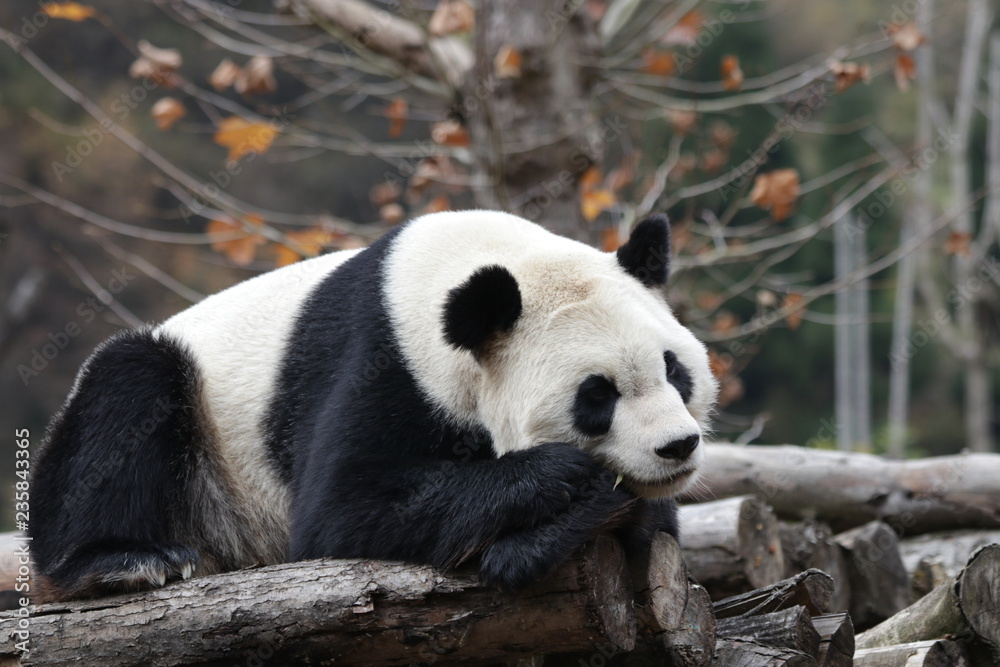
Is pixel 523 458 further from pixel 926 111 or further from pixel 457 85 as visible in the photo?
pixel 926 111

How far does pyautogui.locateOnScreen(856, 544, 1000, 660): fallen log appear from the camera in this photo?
314 centimetres

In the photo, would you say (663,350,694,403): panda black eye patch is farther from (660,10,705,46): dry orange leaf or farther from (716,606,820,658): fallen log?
(660,10,705,46): dry orange leaf

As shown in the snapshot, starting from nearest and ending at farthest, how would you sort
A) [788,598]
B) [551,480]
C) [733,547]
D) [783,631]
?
[551,480]
[783,631]
[788,598]
[733,547]

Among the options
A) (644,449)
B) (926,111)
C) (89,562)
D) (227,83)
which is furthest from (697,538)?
(926,111)

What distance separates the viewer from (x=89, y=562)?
3189mm

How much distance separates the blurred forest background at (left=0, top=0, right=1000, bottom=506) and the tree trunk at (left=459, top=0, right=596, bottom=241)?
0.07ft

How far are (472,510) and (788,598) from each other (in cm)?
120

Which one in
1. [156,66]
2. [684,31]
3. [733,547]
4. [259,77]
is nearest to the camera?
[733,547]

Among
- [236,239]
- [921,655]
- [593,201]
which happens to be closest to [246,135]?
[236,239]

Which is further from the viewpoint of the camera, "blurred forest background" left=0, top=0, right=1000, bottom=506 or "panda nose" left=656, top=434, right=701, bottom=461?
"blurred forest background" left=0, top=0, right=1000, bottom=506

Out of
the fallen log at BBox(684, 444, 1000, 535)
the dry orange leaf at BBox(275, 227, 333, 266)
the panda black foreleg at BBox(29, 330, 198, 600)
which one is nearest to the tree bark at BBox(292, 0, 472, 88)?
the dry orange leaf at BBox(275, 227, 333, 266)

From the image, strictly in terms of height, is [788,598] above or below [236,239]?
below

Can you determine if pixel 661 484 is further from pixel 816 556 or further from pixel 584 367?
pixel 816 556

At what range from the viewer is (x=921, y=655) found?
3.06 meters
